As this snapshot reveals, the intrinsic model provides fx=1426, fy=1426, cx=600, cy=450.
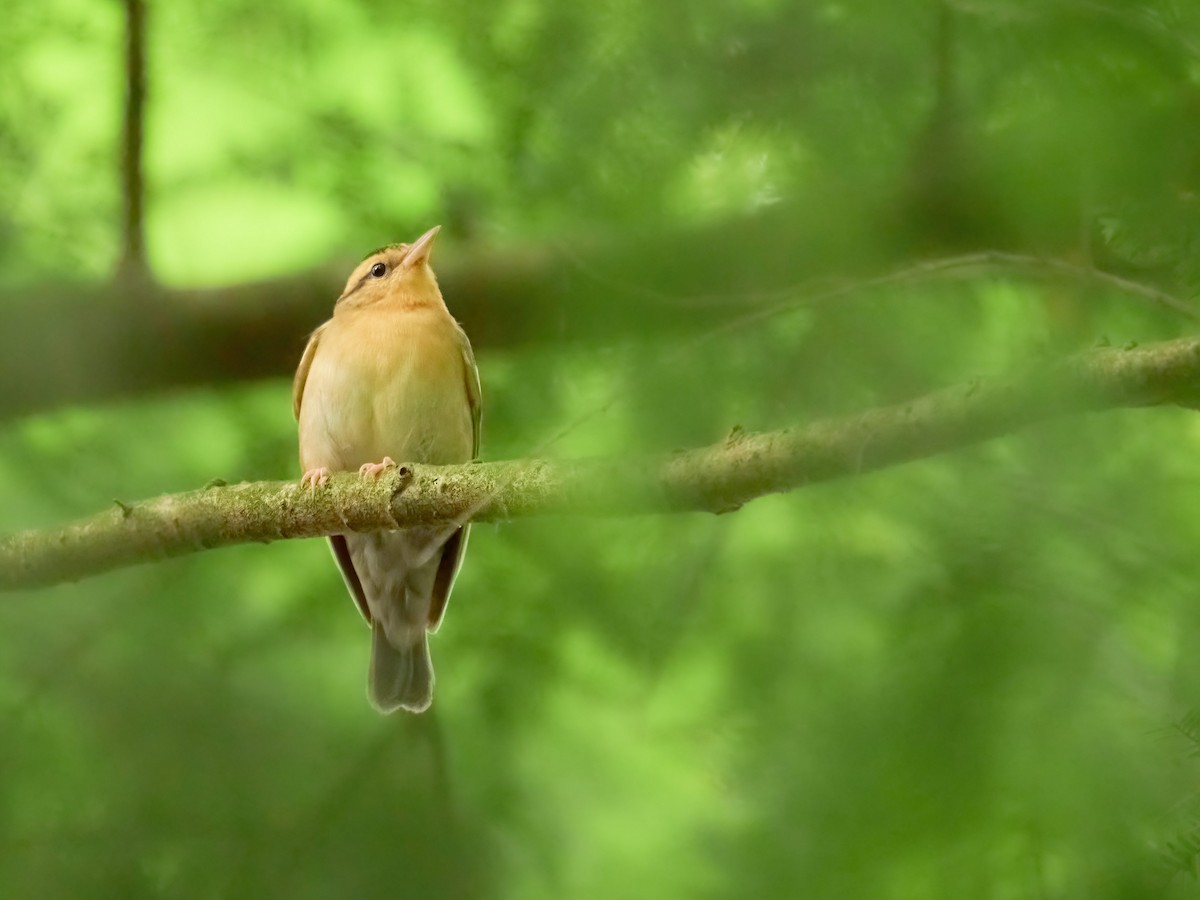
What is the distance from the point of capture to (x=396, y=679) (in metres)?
2.98

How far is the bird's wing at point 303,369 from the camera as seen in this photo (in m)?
3.77

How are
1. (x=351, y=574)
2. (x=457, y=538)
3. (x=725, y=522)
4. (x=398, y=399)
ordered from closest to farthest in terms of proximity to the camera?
(x=725, y=522), (x=351, y=574), (x=457, y=538), (x=398, y=399)

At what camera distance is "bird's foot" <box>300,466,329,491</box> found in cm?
301

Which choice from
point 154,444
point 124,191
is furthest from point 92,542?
point 124,191

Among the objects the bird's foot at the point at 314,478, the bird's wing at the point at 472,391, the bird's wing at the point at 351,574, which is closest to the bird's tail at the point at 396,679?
the bird's wing at the point at 351,574

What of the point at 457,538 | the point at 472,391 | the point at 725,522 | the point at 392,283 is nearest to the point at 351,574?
the point at 457,538

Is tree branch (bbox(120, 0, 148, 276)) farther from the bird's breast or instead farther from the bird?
the bird's breast

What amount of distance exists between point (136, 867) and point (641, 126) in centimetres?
116

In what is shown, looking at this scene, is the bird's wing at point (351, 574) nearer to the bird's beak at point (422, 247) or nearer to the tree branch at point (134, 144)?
the bird's beak at point (422, 247)

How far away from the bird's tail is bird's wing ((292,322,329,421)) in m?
0.81

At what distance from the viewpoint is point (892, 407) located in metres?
1.35

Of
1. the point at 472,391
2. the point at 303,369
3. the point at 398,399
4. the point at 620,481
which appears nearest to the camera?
the point at 620,481

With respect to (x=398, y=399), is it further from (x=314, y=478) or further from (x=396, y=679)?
(x=396, y=679)

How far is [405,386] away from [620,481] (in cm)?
297
